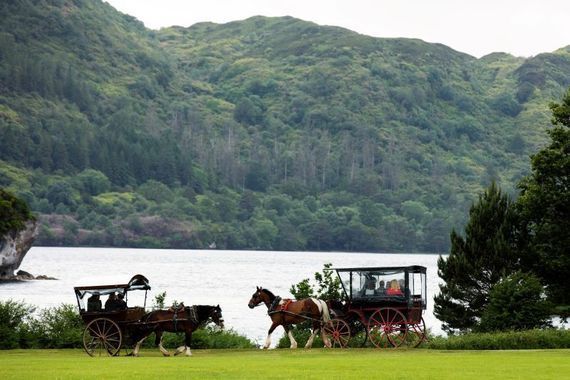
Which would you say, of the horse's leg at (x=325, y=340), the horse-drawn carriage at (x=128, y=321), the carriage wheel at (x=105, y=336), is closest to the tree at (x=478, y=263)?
the horse's leg at (x=325, y=340)

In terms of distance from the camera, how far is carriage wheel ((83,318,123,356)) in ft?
113

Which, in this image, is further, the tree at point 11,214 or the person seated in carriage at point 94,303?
the tree at point 11,214

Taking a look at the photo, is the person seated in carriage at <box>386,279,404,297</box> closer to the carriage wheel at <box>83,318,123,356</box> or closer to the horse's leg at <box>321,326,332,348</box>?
the horse's leg at <box>321,326,332,348</box>

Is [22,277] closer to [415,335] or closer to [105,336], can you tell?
[415,335]

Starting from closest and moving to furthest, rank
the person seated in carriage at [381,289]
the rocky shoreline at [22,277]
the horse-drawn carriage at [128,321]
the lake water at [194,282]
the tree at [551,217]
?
the horse-drawn carriage at [128,321] < the person seated in carriage at [381,289] < the tree at [551,217] < the lake water at [194,282] < the rocky shoreline at [22,277]

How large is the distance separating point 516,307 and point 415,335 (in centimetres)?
429

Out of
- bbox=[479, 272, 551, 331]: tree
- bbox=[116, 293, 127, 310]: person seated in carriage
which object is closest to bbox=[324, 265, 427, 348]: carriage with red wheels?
bbox=[479, 272, 551, 331]: tree

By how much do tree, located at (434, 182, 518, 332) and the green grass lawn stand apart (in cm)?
1150

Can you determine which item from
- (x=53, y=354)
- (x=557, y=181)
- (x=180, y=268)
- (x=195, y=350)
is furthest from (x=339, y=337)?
(x=180, y=268)

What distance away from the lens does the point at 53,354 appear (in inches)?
1358

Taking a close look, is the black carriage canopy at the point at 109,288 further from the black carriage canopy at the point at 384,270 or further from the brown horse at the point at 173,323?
the black carriage canopy at the point at 384,270

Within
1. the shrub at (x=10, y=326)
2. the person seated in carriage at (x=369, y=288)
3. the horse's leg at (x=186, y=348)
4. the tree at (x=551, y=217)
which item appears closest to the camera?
the horse's leg at (x=186, y=348)

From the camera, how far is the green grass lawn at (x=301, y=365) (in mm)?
26000

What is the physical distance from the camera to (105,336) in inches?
1361
